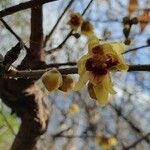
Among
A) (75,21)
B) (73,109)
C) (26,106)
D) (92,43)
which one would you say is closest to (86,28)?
(75,21)

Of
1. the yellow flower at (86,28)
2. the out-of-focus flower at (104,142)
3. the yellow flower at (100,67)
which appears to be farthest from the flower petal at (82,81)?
the out-of-focus flower at (104,142)

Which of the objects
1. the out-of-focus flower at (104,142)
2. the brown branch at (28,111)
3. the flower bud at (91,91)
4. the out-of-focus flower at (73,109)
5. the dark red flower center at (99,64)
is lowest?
the out-of-focus flower at (104,142)

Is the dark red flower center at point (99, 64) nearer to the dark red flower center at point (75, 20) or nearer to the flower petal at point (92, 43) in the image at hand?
the flower petal at point (92, 43)

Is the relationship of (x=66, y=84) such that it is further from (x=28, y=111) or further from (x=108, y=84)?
(x=28, y=111)

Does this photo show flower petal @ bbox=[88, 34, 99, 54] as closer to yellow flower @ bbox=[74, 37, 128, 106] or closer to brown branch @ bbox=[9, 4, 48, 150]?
yellow flower @ bbox=[74, 37, 128, 106]

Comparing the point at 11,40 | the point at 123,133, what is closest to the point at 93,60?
the point at 11,40

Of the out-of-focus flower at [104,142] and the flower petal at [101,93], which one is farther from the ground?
the flower petal at [101,93]

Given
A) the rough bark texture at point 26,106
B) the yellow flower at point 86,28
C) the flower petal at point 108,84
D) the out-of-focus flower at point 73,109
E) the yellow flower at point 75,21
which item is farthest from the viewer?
the out-of-focus flower at point 73,109
